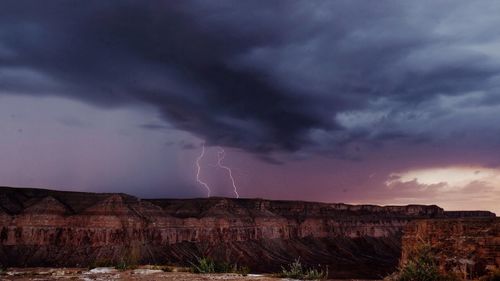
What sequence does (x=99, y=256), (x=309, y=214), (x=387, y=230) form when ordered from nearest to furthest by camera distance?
(x=99, y=256) < (x=309, y=214) < (x=387, y=230)

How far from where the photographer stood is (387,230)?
152m

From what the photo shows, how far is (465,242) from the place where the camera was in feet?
56.0

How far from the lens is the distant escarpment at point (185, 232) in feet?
276

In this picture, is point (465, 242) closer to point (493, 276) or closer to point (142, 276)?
point (493, 276)

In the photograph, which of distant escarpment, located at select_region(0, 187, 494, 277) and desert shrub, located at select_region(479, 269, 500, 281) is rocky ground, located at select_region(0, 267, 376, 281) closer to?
desert shrub, located at select_region(479, 269, 500, 281)

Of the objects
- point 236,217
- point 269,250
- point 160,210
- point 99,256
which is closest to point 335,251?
point 269,250

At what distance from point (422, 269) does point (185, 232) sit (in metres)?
91.5

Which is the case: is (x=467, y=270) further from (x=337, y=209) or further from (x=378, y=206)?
(x=378, y=206)

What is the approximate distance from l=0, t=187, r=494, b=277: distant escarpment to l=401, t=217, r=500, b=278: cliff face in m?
64.8

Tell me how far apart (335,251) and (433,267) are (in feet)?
384

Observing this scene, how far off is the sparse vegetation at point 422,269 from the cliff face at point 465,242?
0.32 m

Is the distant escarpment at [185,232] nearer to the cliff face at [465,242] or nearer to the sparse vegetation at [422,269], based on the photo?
the sparse vegetation at [422,269]

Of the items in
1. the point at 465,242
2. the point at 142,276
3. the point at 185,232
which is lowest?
the point at 185,232

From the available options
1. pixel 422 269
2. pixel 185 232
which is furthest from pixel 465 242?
pixel 185 232
